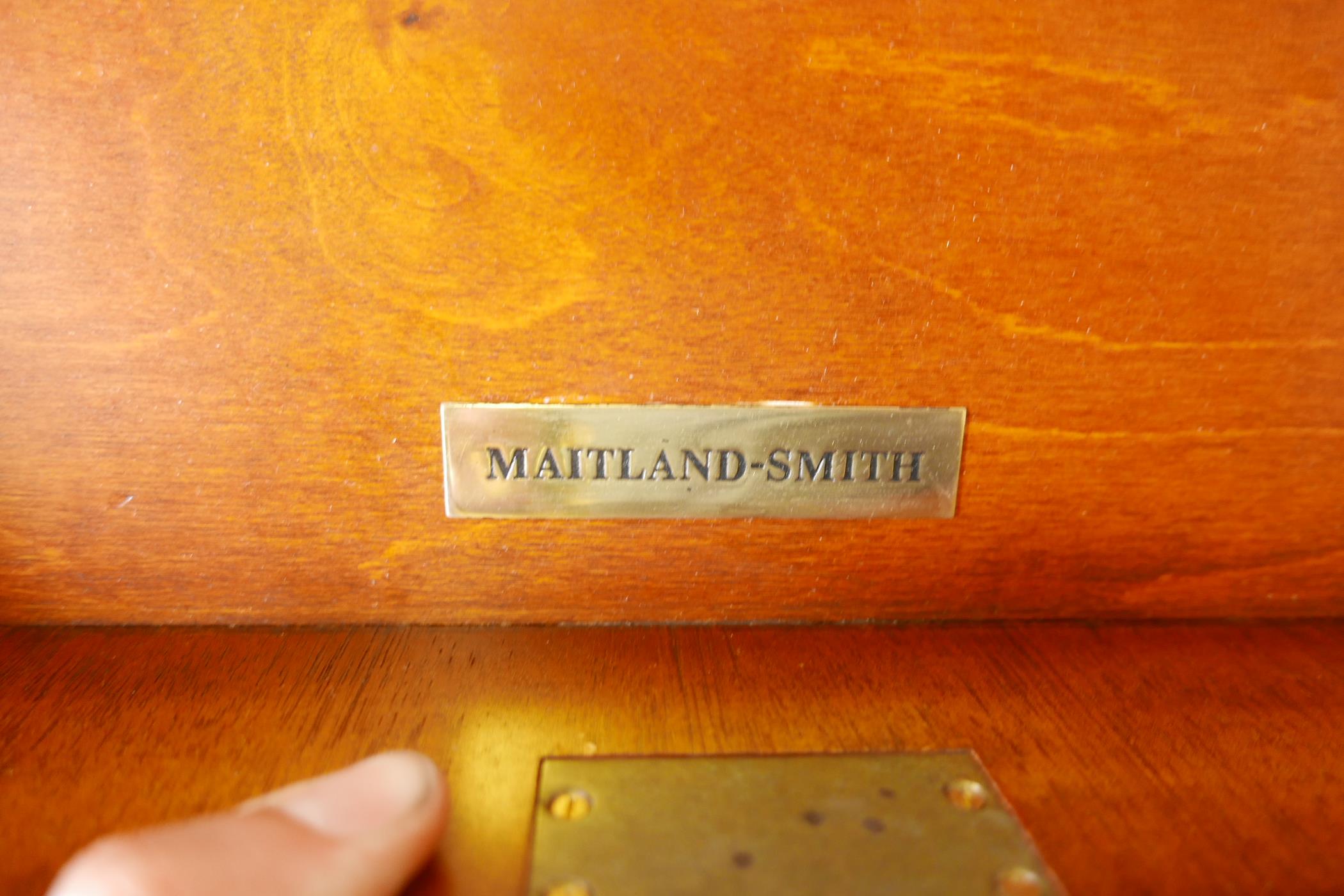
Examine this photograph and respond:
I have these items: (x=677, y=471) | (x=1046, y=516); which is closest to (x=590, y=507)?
(x=677, y=471)

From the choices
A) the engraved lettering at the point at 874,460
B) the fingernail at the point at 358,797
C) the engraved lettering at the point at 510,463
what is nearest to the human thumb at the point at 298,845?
the fingernail at the point at 358,797

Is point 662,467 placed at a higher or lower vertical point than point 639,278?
lower

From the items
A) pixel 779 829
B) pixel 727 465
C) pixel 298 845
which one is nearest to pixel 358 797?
pixel 298 845

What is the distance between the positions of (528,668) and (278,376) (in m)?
0.23

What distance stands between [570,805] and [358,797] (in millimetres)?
99

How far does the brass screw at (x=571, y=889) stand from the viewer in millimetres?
369

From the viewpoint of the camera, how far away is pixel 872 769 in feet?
1.47

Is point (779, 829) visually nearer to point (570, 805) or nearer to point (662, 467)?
point (570, 805)

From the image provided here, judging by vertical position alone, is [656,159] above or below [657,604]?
above

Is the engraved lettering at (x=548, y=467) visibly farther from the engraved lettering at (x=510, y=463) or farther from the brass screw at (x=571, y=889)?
the brass screw at (x=571, y=889)

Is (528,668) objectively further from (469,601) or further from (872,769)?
(872,769)

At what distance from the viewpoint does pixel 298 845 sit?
1.12 feet

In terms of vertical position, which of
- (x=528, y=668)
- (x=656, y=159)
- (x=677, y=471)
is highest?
(x=656, y=159)

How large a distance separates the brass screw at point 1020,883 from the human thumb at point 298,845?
0.79ft
